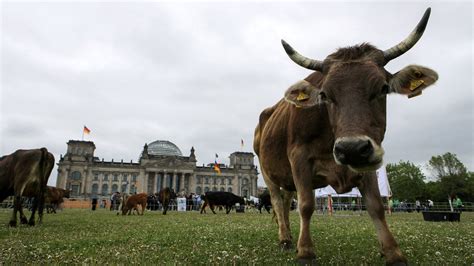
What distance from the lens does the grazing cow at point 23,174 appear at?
9.71m

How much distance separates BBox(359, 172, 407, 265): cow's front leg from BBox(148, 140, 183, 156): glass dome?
12967cm

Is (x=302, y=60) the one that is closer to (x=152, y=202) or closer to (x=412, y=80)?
(x=412, y=80)

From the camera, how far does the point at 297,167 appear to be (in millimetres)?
4059

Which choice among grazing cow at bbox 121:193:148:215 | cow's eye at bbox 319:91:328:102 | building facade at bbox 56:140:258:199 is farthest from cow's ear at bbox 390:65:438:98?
building facade at bbox 56:140:258:199

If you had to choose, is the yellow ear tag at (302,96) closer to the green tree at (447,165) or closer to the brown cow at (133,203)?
the brown cow at (133,203)

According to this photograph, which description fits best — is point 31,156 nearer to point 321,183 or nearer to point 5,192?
point 5,192

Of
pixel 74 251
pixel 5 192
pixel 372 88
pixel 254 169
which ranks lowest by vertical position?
pixel 74 251

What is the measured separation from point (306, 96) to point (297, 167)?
96 cm

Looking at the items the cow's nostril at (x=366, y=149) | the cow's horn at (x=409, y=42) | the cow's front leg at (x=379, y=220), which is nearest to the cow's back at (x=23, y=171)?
the cow's front leg at (x=379, y=220)

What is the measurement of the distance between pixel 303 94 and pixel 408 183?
283 ft

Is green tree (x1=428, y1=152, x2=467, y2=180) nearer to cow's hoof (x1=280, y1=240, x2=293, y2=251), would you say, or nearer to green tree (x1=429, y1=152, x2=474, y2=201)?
green tree (x1=429, y1=152, x2=474, y2=201)

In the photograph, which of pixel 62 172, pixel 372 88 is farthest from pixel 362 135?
pixel 62 172

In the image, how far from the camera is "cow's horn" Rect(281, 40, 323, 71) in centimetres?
398

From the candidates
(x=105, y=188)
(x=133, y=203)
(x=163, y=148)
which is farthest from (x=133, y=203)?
(x=163, y=148)
